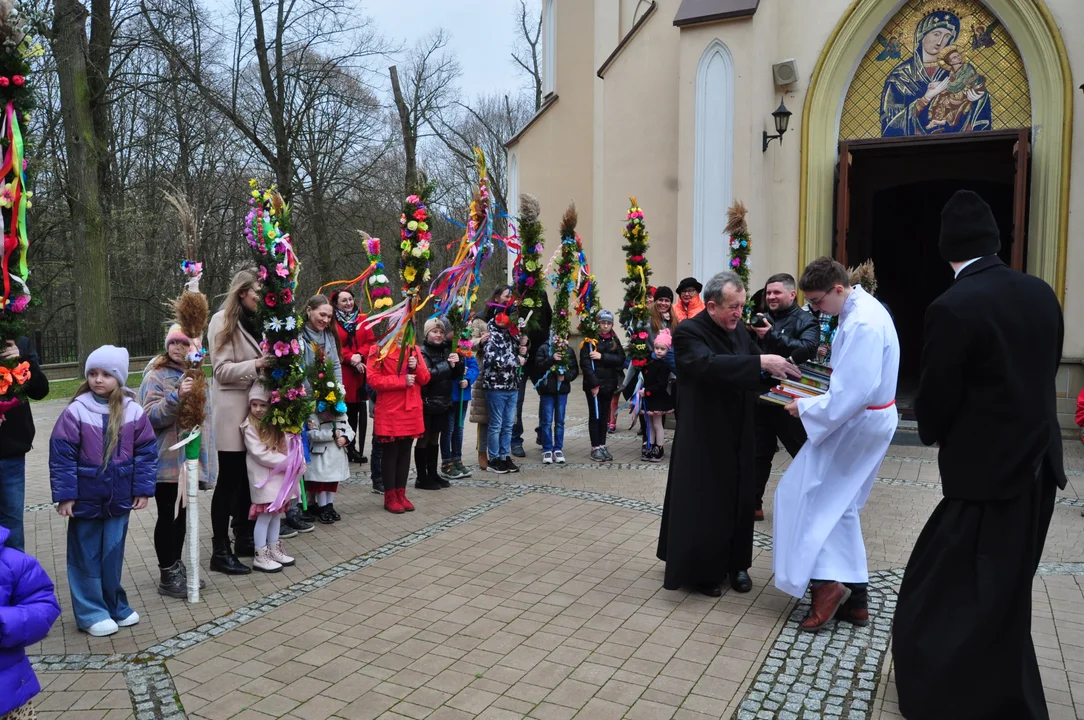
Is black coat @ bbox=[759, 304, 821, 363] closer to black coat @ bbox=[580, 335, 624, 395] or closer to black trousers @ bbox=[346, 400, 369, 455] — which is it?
Answer: black coat @ bbox=[580, 335, 624, 395]

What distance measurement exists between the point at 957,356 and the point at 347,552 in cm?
451

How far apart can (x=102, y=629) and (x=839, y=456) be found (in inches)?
167

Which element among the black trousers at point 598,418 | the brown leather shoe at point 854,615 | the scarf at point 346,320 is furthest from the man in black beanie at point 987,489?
the black trousers at point 598,418

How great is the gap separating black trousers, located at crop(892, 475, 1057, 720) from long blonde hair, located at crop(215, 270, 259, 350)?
4.49m

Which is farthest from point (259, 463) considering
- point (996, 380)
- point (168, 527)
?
point (996, 380)

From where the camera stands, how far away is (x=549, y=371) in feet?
31.9

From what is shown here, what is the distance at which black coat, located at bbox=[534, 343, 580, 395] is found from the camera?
9672mm

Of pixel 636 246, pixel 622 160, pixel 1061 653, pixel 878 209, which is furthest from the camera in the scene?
pixel 878 209

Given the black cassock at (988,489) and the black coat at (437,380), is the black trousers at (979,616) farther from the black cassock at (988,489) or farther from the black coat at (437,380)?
the black coat at (437,380)

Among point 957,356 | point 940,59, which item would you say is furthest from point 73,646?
point 940,59

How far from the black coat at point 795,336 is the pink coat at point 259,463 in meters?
3.98

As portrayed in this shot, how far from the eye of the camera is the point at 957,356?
3.46 m

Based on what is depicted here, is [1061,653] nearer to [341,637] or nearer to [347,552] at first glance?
[341,637]

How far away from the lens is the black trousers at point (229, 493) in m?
5.72
